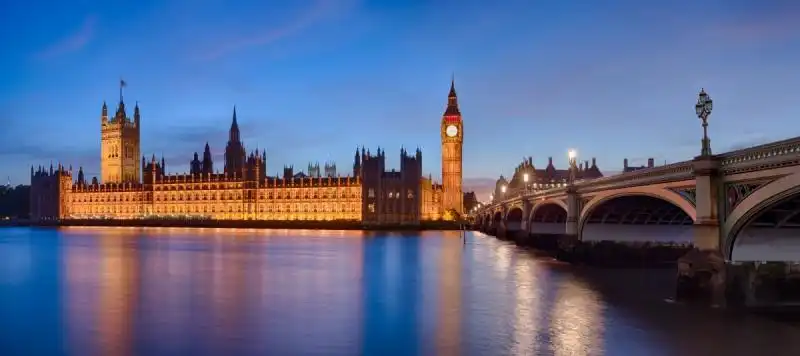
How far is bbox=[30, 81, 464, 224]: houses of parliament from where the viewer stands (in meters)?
132

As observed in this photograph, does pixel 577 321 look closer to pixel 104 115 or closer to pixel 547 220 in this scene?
pixel 547 220

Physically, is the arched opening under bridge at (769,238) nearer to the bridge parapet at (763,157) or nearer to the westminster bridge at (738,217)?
the westminster bridge at (738,217)

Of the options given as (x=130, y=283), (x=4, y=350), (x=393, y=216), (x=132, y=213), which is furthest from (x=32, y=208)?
(x=4, y=350)

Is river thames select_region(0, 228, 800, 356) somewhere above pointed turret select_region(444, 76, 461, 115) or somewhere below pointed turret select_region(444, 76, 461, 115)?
below

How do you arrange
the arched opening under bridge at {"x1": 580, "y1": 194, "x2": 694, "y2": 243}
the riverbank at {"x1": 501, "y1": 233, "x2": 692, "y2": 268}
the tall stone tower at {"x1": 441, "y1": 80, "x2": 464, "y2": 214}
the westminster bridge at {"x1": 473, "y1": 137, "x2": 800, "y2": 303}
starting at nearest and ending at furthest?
1. the westminster bridge at {"x1": 473, "y1": 137, "x2": 800, "y2": 303}
2. the arched opening under bridge at {"x1": 580, "y1": 194, "x2": 694, "y2": 243}
3. the riverbank at {"x1": 501, "y1": 233, "x2": 692, "y2": 268}
4. the tall stone tower at {"x1": 441, "y1": 80, "x2": 464, "y2": 214}

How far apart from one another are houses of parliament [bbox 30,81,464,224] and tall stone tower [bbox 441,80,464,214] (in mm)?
218

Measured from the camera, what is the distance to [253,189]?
476 ft

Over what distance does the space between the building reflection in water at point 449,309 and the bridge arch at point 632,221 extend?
7.94 metres

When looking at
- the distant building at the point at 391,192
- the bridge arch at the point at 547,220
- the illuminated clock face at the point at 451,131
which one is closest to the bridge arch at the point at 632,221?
the bridge arch at the point at 547,220

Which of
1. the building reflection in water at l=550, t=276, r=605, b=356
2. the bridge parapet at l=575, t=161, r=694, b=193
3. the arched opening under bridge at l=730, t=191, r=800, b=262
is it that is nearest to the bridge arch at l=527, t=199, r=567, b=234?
the bridge parapet at l=575, t=161, r=694, b=193

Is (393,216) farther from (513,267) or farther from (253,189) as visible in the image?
(513,267)

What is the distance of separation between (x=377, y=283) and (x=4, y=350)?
733 inches

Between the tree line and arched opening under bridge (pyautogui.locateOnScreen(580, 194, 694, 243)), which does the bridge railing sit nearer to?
arched opening under bridge (pyautogui.locateOnScreen(580, 194, 694, 243))

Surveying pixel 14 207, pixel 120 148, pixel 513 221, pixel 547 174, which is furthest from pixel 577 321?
pixel 14 207
